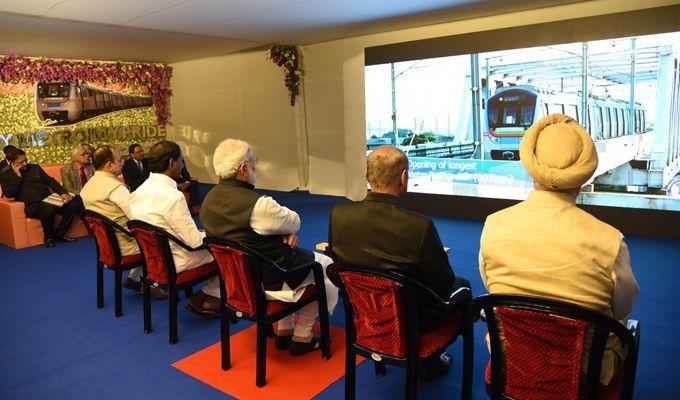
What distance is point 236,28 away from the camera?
7.18 meters

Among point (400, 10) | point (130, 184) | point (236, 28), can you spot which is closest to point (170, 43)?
point (236, 28)

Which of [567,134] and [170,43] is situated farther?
[170,43]

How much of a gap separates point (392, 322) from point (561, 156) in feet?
3.20

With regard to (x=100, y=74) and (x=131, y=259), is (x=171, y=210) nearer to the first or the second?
(x=131, y=259)

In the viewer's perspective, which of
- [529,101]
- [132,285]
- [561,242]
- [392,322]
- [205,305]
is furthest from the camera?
[529,101]

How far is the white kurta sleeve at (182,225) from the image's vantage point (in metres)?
3.22

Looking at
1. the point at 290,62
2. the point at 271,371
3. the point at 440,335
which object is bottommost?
the point at 271,371

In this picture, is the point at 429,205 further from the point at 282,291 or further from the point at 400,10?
the point at 282,291

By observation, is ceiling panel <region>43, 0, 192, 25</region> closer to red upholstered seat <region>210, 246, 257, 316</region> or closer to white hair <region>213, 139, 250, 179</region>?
white hair <region>213, 139, 250, 179</region>

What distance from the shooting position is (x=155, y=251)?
3.22m

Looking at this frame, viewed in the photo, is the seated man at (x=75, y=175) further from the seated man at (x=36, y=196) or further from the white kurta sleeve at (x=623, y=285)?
the white kurta sleeve at (x=623, y=285)

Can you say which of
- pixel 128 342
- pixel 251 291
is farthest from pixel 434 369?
pixel 128 342

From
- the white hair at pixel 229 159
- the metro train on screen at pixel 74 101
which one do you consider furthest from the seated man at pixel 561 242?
the metro train on screen at pixel 74 101

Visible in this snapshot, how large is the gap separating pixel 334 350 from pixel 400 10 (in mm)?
4790
